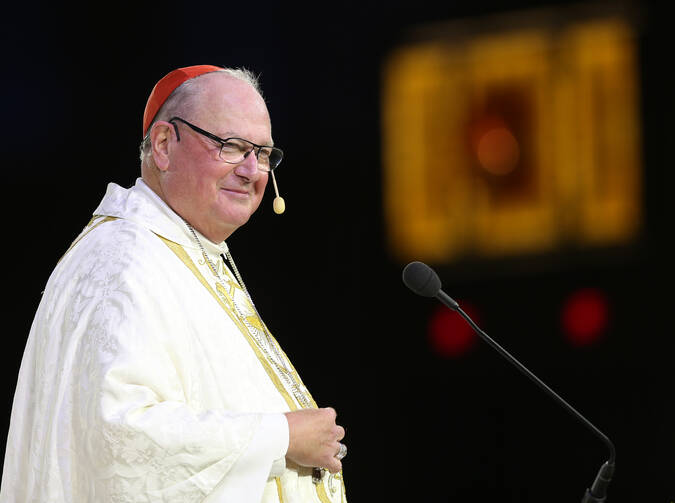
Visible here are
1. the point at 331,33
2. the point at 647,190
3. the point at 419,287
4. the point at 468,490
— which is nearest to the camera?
the point at 419,287

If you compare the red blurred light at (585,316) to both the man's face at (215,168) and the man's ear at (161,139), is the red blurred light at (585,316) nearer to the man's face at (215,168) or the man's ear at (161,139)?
the man's face at (215,168)

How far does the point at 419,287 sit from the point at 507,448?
311cm

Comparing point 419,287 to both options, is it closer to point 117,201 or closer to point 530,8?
point 117,201

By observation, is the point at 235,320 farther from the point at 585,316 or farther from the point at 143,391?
the point at 585,316

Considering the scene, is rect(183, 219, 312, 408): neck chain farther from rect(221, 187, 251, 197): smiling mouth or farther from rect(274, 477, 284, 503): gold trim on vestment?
rect(274, 477, 284, 503): gold trim on vestment

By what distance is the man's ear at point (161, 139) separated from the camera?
2.85 metres

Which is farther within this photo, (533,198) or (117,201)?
(533,198)

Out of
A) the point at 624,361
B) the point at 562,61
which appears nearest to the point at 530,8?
the point at 562,61

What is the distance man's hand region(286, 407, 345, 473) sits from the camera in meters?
2.42

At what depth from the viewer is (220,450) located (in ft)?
7.59

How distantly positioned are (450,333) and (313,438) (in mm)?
3420

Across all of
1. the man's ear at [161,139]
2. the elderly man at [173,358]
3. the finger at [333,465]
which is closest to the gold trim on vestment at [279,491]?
the elderly man at [173,358]

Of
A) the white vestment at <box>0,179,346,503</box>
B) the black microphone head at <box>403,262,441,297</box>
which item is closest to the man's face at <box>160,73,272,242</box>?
the white vestment at <box>0,179,346,503</box>

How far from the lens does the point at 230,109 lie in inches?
112
